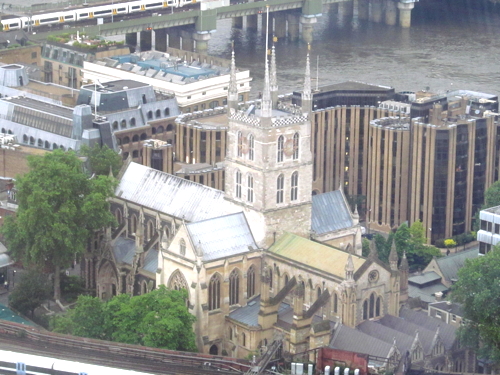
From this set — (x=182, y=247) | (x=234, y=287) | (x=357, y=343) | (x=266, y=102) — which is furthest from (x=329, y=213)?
(x=357, y=343)

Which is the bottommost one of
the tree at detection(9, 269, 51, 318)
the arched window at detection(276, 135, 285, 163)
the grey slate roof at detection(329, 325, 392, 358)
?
the tree at detection(9, 269, 51, 318)

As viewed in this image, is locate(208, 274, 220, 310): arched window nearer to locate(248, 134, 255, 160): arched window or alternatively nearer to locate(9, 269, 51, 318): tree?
locate(248, 134, 255, 160): arched window

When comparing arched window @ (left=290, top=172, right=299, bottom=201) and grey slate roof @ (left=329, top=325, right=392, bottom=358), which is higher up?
arched window @ (left=290, top=172, right=299, bottom=201)

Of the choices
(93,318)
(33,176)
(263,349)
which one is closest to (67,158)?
→ (33,176)

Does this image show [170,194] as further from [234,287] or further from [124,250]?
[234,287]

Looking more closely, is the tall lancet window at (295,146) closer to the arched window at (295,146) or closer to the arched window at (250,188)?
the arched window at (295,146)

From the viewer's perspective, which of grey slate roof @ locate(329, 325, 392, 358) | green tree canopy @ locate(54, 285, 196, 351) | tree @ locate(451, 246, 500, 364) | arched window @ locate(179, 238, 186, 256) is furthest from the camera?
arched window @ locate(179, 238, 186, 256)

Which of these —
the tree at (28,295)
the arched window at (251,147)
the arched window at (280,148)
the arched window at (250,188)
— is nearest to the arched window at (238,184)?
the arched window at (250,188)

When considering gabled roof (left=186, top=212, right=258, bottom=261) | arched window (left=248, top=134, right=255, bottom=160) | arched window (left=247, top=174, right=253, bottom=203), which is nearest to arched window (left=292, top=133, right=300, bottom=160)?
arched window (left=248, top=134, right=255, bottom=160)
